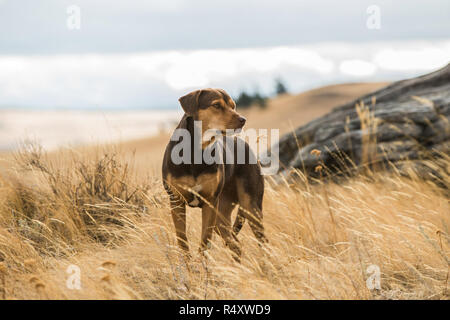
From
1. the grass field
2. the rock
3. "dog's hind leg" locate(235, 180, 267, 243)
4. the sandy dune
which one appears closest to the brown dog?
the grass field

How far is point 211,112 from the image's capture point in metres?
3.71

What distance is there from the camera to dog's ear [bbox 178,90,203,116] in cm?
369

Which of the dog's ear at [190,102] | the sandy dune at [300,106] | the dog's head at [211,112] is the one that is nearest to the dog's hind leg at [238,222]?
the dog's head at [211,112]

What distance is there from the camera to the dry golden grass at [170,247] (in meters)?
3.26

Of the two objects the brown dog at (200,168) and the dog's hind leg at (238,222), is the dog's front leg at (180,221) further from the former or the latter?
the dog's hind leg at (238,222)

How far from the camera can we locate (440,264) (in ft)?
12.7

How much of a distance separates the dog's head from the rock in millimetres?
2751

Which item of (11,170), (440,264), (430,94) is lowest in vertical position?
(440,264)

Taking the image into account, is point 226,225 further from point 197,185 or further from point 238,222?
point 197,185

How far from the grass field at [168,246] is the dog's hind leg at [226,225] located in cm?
12
